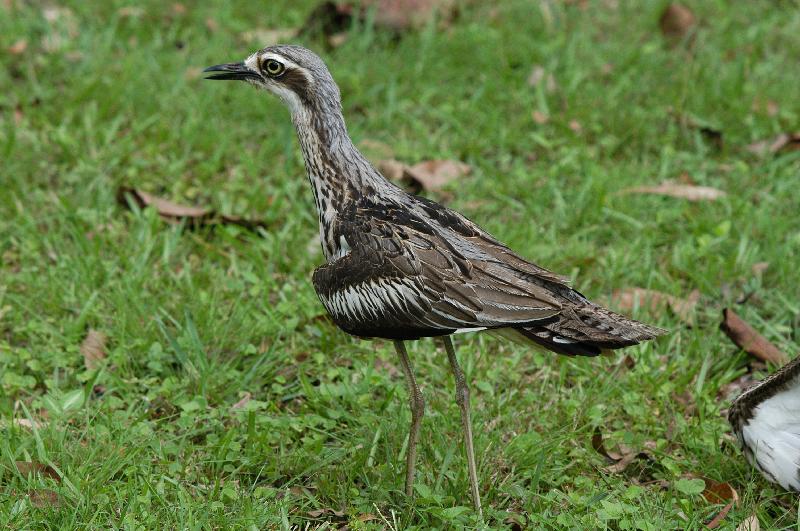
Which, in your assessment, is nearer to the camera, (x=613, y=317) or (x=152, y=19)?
(x=613, y=317)

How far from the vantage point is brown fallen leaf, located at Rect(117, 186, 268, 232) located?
6.15 meters

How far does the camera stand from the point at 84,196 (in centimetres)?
633

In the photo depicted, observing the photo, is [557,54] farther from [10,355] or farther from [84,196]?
[10,355]

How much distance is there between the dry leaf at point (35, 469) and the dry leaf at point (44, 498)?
5.4 inches

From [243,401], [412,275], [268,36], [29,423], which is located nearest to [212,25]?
[268,36]

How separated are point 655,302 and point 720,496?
4.64 feet

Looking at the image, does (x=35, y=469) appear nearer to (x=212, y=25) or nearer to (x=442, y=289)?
(x=442, y=289)

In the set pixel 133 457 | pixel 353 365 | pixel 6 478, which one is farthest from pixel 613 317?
pixel 6 478

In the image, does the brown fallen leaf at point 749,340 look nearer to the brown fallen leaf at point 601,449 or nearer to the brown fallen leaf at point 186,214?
the brown fallen leaf at point 601,449

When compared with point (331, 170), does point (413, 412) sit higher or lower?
lower

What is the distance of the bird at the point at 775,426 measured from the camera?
423 centimetres

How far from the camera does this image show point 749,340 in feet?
17.0

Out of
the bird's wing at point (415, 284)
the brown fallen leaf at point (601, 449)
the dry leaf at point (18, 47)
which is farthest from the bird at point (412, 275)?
the dry leaf at point (18, 47)

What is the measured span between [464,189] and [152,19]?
3.01m
